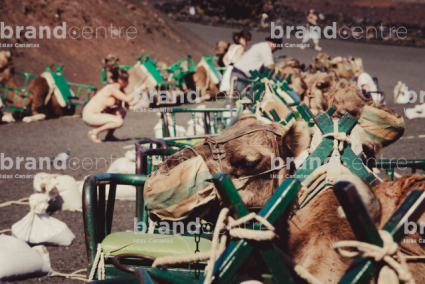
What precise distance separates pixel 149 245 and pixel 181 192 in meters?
0.51

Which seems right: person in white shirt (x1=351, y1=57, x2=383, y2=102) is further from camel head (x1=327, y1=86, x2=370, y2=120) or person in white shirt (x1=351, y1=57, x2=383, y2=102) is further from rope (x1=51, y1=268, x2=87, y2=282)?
rope (x1=51, y1=268, x2=87, y2=282)

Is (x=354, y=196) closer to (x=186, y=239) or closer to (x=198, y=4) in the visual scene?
(x=186, y=239)

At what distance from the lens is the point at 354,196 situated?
3.54ft

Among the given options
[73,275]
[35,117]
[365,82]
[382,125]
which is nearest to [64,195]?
[73,275]

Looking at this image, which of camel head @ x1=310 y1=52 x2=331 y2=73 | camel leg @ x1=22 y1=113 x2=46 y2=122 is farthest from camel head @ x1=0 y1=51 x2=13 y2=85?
camel head @ x1=310 y1=52 x2=331 y2=73

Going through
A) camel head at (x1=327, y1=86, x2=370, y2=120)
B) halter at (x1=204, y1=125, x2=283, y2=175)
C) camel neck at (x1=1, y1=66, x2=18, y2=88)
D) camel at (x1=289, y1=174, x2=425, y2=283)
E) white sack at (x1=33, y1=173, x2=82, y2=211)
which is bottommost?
white sack at (x1=33, y1=173, x2=82, y2=211)

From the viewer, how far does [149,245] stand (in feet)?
6.99

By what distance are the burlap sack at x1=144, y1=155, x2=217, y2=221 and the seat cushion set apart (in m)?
0.35

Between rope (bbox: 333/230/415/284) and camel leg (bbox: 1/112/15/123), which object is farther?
camel leg (bbox: 1/112/15/123)

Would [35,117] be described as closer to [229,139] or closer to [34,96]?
[34,96]

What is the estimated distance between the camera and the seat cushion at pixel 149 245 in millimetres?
2082

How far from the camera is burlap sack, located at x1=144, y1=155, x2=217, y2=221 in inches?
69.7

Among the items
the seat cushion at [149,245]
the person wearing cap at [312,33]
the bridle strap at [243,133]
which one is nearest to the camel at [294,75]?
the bridle strap at [243,133]

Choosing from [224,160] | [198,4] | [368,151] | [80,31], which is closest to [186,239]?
[224,160]
